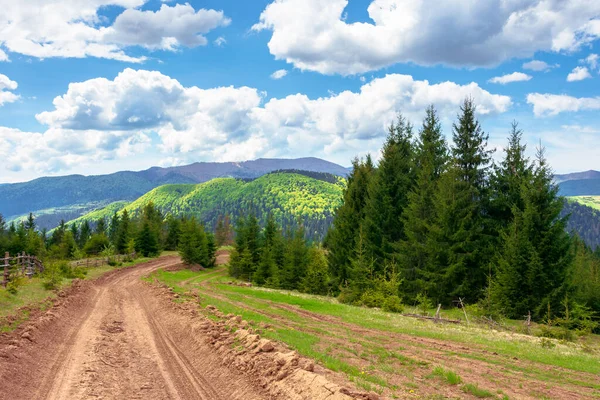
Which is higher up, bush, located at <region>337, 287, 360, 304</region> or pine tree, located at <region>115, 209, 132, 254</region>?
pine tree, located at <region>115, 209, 132, 254</region>

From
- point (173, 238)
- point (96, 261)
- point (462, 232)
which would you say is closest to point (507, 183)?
point (462, 232)

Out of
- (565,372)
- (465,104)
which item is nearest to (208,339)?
(565,372)

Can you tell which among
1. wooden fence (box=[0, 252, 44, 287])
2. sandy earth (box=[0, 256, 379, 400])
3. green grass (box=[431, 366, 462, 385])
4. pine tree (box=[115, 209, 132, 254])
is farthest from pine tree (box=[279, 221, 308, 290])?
pine tree (box=[115, 209, 132, 254])

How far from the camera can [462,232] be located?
36.1 metres

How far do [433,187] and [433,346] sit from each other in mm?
25092

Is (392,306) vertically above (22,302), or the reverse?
(22,302)

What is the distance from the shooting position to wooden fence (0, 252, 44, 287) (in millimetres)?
26984

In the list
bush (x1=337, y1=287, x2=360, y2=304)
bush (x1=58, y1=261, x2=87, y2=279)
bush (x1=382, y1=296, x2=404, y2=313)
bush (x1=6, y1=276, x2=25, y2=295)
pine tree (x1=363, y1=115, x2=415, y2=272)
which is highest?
pine tree (x1=363, y1=115, x2=415, y2=272)

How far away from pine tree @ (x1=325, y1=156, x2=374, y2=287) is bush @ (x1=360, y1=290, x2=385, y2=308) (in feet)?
34.1

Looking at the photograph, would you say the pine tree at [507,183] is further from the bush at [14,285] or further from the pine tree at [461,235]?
the bush at [14,285]

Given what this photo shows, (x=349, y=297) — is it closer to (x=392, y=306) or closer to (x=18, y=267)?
(x=392, y=306)

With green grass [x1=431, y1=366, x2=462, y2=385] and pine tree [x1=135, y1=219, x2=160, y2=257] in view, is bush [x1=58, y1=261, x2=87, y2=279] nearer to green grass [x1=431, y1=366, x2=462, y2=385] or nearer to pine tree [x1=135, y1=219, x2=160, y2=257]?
pine tree [x1=135, y1=219, x2=160, y2=257]

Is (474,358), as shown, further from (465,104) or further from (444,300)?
(465,104)

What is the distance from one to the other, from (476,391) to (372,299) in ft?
79.5
